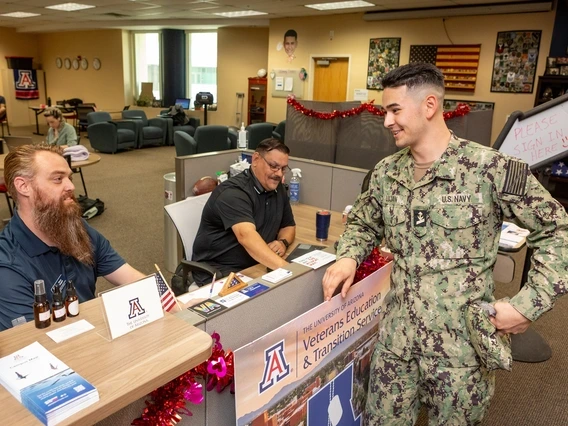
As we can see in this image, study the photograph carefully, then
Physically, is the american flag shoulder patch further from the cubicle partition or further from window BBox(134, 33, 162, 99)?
window BBox(134, 33, 162, 99)

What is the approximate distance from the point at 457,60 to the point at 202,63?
7155mm

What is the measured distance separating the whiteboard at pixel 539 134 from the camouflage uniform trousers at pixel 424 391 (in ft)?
→ 4.92

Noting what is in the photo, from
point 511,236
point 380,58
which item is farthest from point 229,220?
point 380,58

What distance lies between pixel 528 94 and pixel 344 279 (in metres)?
6.83

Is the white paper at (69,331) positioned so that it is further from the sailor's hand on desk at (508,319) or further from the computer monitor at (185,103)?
the computer monitor at (185,103)

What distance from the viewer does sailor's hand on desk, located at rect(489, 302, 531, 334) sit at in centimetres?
126

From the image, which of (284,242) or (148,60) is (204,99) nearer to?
(148,60)

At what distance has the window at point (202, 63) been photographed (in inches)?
483

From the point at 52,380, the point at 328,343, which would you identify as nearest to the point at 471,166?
the point at 328,343

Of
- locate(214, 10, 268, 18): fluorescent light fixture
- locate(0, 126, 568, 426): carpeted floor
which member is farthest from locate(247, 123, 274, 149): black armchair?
locate(214, 10, 268, 18): fluorescent light fixture

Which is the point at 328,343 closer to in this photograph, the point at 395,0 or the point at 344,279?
the point at 344,279

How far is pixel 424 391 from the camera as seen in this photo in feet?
4.96

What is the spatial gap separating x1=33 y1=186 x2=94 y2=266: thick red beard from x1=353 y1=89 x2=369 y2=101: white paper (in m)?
7.64

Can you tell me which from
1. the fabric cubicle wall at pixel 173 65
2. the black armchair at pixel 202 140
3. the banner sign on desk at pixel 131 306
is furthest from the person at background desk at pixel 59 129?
the fabric cubicle wall at pixel 173 65
